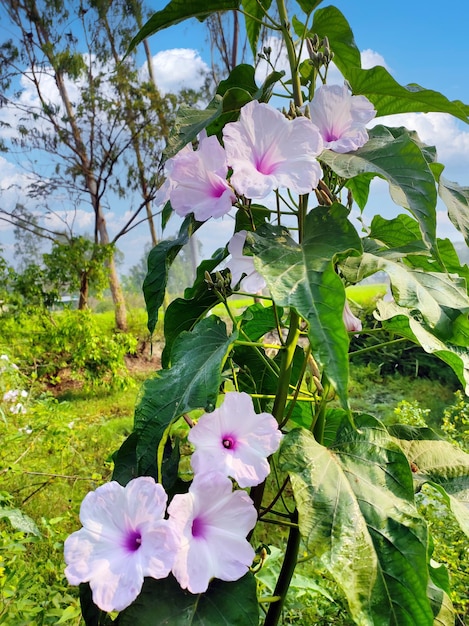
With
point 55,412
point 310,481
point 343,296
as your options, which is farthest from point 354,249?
point 55,412

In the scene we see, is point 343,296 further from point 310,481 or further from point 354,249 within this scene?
point 310,481

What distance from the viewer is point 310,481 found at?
1.64 feet

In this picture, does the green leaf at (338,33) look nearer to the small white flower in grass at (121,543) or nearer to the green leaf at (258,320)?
the green leaf at (258,320)

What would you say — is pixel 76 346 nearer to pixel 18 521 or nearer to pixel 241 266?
pixel 18 521

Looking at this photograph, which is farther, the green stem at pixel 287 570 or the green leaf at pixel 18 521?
the green leaf at pixel 18 521

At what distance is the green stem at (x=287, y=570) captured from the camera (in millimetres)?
610

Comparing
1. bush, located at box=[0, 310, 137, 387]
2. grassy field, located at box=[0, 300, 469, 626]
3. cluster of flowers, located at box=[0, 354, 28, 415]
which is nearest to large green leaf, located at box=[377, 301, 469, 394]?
grassy field, located at box=[0, 300, 469, 626]

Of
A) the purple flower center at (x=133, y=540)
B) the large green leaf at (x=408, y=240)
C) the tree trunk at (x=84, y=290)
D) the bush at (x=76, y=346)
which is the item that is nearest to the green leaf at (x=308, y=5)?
the large green leaf at (x=408, y=240)

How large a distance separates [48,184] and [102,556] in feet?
21.1

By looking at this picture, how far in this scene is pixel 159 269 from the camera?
60cm

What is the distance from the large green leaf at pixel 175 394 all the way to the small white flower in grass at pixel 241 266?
11cm

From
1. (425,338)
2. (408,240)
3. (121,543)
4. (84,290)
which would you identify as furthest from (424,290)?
(84,290)

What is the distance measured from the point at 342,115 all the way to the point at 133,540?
436 millimetres

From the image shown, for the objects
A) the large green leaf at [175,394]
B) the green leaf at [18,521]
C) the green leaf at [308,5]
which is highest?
the green leaf at [308,5]
